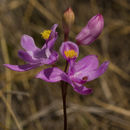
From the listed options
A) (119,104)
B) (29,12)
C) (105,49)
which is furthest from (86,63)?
(29,12)

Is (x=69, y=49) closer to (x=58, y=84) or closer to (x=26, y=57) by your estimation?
(x=26, y=57)

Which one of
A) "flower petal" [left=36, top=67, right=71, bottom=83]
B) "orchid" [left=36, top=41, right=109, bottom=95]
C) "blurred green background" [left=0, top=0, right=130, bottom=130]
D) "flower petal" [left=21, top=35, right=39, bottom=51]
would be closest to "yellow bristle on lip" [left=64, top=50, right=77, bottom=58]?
"orchid" [left=36, top=41, right=109, bottom=95]

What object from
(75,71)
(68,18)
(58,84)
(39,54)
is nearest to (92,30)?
(68,18)

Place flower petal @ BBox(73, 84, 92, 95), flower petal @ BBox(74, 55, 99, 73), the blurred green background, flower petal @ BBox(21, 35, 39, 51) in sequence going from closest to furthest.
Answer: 1. flower petal @ BBox(73, 84, 92, 95)
2. flower petal @ BBox(74, 55, 99, 73)
3. flower petal @ BBox(21, 35, 39, 51)
4. the blurred green background

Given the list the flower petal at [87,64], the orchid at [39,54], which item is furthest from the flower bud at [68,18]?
the flower petal at [87,64]

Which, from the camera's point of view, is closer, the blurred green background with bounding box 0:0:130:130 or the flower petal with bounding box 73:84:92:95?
the flower petal with bounding box 73:84:92:95

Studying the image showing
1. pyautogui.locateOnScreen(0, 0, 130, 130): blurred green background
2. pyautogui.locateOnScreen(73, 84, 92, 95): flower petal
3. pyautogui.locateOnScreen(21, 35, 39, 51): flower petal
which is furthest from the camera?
pyautogui.locateOnScreen(0, 0, 130, 130): blurred green background

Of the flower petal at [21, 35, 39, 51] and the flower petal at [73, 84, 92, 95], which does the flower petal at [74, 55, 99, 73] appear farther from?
the flower petal at [21, 35, 39, 51]
